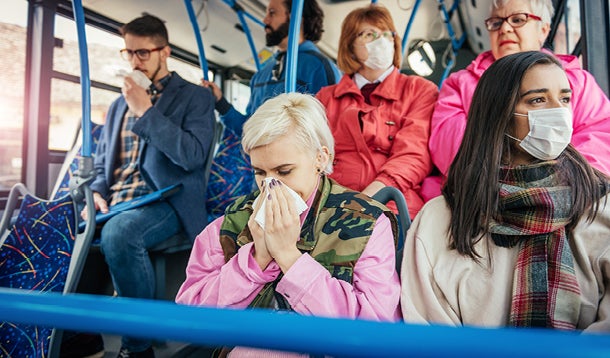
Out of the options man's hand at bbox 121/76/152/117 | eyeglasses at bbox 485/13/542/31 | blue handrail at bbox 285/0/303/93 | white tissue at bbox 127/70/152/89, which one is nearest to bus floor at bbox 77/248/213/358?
man's hand at bbox 121/76/152/117

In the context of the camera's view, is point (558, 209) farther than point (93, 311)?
Yes

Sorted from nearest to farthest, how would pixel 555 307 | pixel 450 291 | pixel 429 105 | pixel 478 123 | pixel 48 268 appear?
1. pixel 555 307
2. pixel 450 291
3. pixel 478 123
4. pixel 48 268
5. pixel 429 105

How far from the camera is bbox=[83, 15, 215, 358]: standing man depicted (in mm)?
2020

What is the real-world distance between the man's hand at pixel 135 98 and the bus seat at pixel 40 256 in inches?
22.1

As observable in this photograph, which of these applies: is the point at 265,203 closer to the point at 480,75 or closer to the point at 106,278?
the point at 480,75

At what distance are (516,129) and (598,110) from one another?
60cm

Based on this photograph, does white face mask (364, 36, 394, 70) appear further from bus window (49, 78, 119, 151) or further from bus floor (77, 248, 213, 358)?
bus window (49, 78, 119, 151)

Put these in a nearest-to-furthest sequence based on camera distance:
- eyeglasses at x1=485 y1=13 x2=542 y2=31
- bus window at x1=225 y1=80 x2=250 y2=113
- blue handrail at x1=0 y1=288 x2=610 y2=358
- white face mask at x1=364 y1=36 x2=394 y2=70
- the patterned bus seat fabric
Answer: blue handrail at x1=0 y1=288 x2=610 y2=358, the patterned bus seat fabric, eyeglasses at x1=485 y1=13 x2=542 y2=31, white face mask at x1=364 y1=36 x2=394 y2=70, bus window at x1=225 y1=80 x2=250 y2=113

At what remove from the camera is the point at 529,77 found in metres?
1.21

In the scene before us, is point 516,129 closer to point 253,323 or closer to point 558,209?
point 558,209

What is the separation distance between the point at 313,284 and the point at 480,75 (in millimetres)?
1256

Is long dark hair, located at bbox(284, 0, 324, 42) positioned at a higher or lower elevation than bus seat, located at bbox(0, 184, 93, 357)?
higher

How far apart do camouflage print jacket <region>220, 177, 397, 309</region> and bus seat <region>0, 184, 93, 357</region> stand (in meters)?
0.90

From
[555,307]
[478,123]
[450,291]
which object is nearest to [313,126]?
[478,123]
